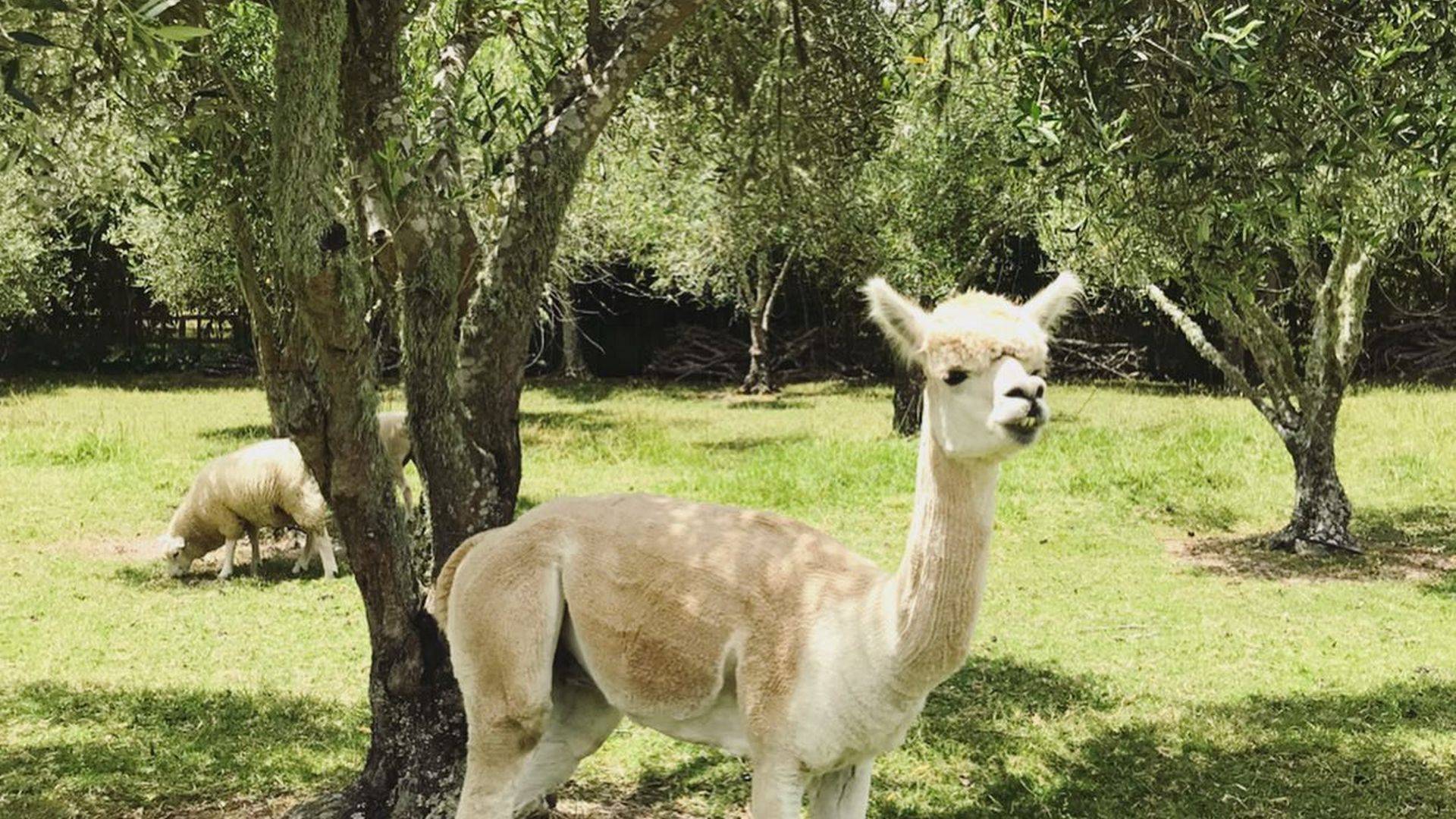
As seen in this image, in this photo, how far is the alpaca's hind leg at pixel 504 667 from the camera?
15.5 feet

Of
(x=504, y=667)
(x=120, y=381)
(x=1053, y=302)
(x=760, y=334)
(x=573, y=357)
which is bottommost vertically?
(x=120, y=381)

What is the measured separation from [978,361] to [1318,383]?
10.9 metres

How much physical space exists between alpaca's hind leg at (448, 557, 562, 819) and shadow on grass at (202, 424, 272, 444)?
16.8m

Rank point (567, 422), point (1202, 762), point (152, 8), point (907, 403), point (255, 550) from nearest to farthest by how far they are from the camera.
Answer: point (152, 8) → point (1202, 762) → point (255, 550) → point (907, 403) → point (567, 422)

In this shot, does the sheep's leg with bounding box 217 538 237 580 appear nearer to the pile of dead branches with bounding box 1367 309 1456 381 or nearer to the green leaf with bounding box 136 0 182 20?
the green leaf with bounding box 136 0 182 20

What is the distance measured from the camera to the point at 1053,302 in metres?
4.25

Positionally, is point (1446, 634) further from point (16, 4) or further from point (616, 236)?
point (616, 236)

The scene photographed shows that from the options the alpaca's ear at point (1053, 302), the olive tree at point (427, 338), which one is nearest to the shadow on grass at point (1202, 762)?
the olive tree at point (427, 338)

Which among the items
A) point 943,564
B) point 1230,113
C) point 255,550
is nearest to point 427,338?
point 943,564

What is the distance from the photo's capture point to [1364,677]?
905cm

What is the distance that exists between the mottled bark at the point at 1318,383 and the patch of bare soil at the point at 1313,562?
0.25 metres

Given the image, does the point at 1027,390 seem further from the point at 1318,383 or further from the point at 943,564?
the point at 1318,383

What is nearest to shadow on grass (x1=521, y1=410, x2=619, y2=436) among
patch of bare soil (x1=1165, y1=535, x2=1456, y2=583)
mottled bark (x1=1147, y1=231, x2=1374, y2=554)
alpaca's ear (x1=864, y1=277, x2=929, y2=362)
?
patch of bare soil (x1=1165, y1=535, x2=1456, y2=583)

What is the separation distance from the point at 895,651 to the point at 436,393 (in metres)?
2.62
